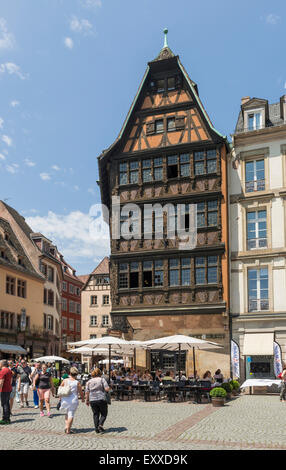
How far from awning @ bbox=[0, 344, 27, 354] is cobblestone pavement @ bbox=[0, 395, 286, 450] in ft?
71.0

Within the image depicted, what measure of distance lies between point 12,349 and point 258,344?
20.0 metres

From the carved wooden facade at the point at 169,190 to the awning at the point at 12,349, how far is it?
38.2 feet

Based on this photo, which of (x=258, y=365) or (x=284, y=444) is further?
(x=258, y=365)

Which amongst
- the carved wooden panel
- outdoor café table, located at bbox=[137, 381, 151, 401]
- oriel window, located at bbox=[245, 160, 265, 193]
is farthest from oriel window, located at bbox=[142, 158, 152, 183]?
outdoor café table, located at bbox=[137, 381, 151, 401]

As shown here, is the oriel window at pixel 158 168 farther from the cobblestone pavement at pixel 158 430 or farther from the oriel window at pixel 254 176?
the cobblestone pavement at pixel 158 430

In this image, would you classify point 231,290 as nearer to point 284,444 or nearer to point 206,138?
point 206,138

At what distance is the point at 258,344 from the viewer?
28953 mm

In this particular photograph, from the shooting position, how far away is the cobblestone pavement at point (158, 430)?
1103cm

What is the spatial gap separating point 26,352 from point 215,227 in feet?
67.1

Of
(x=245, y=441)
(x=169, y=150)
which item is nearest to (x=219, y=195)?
(x=169, y=150)

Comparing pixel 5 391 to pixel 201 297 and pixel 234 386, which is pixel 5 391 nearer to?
pixel 234 386

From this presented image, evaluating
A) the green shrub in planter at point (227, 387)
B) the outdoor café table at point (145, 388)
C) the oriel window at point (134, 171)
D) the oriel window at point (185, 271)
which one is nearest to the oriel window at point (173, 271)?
the oriel window at point (185, 271)

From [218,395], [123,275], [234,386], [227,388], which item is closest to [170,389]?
[227,388]
